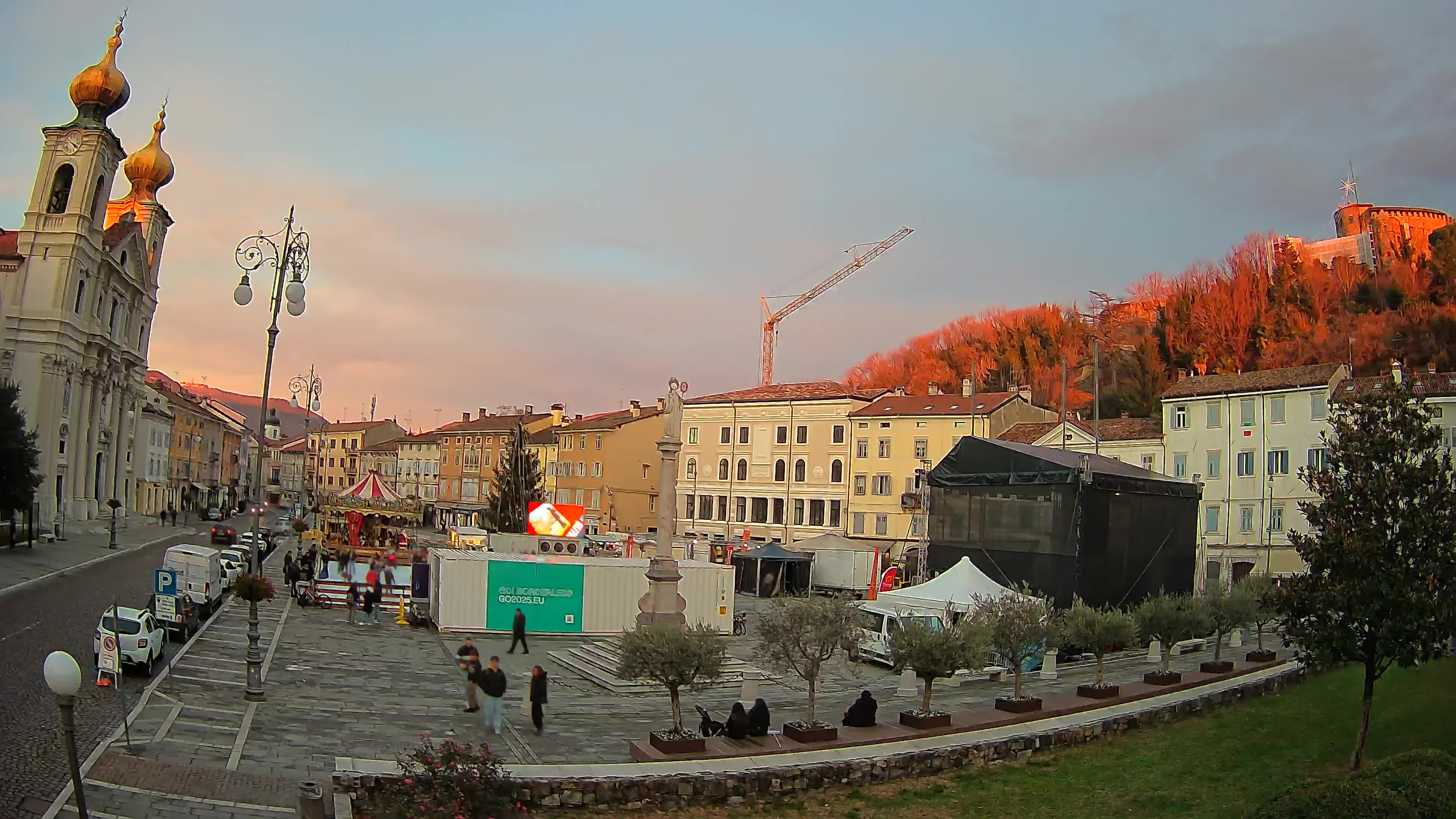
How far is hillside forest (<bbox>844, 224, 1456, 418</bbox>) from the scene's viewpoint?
70562mm

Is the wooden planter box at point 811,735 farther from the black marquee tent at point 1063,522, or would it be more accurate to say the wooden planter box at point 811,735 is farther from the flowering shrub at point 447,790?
the black marquee tent at point 1063,522

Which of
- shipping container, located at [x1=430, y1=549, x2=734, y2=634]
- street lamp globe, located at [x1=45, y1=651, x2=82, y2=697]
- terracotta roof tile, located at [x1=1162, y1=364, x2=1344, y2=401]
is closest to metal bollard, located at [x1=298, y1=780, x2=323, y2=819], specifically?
street lamp globe, located at [x1=45, y1=651, x2=82, y2=697]

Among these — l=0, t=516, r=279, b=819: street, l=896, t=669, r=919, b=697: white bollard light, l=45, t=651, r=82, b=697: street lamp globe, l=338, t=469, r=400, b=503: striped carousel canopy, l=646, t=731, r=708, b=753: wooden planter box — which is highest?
l=338, t=469, r=400, b=503: striped carousel canopy

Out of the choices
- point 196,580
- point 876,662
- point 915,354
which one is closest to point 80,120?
point 196,580

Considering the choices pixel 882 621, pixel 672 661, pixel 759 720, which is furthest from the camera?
pixel 882 621

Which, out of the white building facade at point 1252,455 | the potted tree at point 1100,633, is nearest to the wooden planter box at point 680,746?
the potted tree at point 1100,633

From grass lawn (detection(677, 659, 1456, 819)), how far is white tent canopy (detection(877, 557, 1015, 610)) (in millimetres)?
8012

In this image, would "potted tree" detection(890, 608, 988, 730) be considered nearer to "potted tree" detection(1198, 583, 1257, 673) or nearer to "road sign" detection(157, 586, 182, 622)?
"potted tree" detection(1198, 583, 1257, 673)

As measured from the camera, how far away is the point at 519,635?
2636 centimetres

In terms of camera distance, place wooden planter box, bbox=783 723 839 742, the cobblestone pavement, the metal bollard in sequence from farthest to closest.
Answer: wooden planter box, bbox=783 723 839 742 < the cobblestone pavement < the metal bollard

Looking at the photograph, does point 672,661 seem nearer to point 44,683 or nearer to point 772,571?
point 44,683

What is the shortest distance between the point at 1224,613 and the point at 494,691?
60.5ft

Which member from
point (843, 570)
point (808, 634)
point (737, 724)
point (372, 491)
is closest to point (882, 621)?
point (808, 634)

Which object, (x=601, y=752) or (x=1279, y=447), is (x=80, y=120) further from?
(x=1279, y=447)
